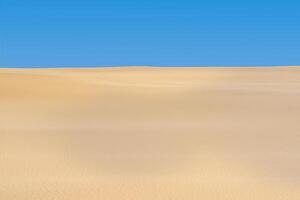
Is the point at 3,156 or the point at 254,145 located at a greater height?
the point at 3,156

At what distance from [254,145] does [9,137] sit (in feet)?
8.14

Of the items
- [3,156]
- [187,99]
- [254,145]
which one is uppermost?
[3,156]

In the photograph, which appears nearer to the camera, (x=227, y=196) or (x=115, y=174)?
(x=227, y=196)

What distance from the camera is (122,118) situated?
7273mm

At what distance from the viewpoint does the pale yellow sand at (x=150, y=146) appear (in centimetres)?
413

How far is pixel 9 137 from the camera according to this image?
588cm

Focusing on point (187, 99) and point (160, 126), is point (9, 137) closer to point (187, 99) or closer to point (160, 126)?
point (160, 126)

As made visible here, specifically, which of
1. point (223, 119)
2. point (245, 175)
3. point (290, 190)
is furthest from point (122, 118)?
point (290, 190)

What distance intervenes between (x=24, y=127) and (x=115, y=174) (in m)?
2.31

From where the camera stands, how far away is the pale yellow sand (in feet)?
13.6

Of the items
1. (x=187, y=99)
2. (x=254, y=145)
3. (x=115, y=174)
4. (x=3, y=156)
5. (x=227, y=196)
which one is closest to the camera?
(x=227, y=196)

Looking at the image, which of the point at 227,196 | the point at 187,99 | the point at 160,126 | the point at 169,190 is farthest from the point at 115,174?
the point at 187,99

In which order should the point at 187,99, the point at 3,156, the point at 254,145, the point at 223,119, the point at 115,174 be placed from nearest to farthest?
1. the point at 115,174
2. the point at 3,156
3. the point at 254,145
4. the point at 223,119
5. the point at 187,99

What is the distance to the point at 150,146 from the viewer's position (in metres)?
5.54
